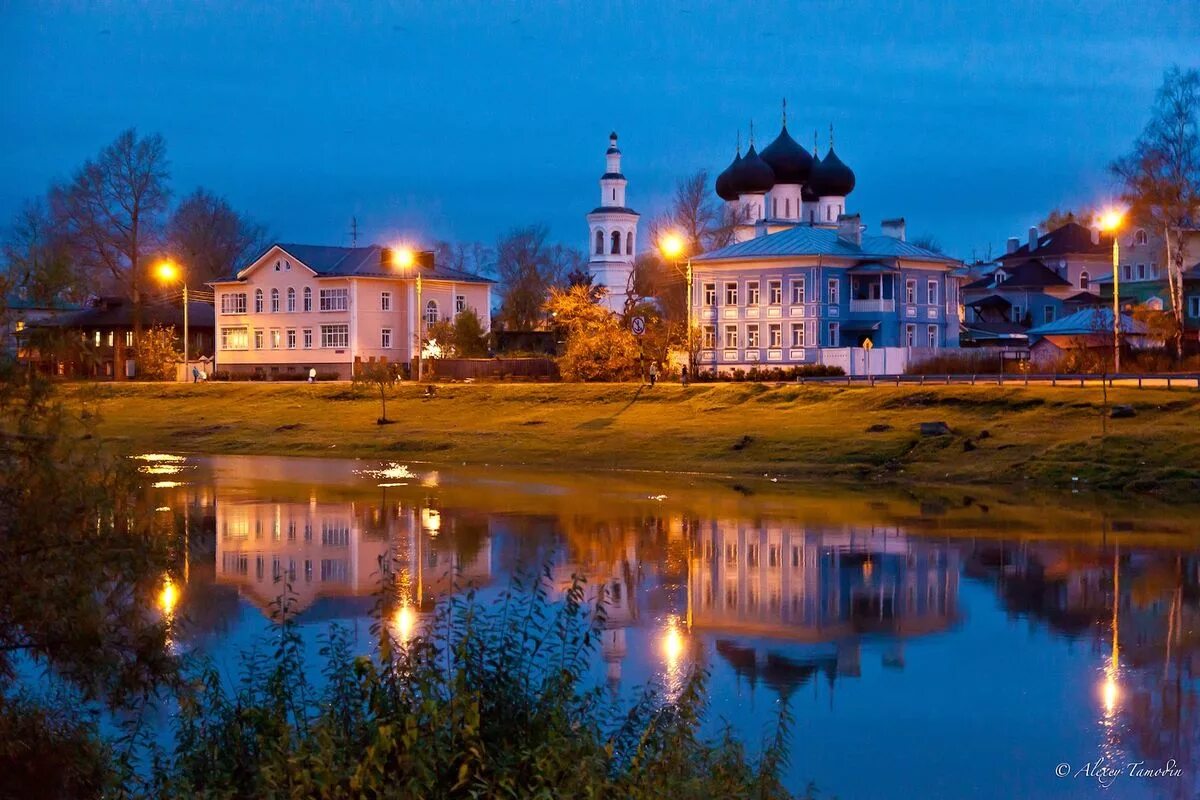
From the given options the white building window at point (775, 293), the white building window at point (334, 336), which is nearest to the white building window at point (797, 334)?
the white building window at point (775, 293)

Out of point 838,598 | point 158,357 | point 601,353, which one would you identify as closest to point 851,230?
point 601,353

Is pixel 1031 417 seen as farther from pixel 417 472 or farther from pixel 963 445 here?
pixel 417 472

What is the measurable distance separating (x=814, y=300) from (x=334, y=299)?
90.3 feet

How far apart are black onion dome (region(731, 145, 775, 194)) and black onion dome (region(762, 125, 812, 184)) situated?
39.2 inches

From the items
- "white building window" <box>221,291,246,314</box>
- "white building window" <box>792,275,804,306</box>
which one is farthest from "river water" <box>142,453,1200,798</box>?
"white building window" <box>221,291,246,314</box>

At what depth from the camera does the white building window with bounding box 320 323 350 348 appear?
284ft

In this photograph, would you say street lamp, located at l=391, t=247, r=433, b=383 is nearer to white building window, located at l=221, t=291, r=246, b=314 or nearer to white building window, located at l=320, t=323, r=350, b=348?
white building window, located at l=320, t=323, r=350, b=348

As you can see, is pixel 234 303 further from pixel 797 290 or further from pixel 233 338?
pixel 797 290

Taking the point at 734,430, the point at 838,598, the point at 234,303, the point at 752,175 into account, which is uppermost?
the point at 752,175

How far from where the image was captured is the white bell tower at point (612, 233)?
4286 inches

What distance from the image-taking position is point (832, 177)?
91.1 metres

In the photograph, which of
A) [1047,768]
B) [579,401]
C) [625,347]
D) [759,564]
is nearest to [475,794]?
[1047,768]

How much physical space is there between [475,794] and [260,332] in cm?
8112

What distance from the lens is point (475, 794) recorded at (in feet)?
37.4
